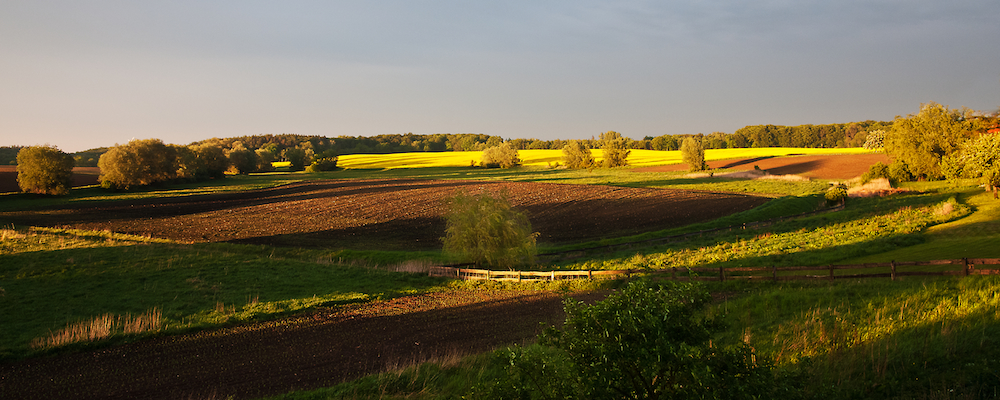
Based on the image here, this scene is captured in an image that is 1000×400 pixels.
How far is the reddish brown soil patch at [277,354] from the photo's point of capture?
1232cm

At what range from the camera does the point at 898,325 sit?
1044 cm

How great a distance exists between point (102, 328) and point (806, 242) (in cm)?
3208

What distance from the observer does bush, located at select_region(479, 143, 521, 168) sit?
12444cm

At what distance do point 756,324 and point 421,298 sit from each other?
14001 mm

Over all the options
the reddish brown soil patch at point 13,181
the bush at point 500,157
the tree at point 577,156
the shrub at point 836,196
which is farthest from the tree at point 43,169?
the tree at point 577,156

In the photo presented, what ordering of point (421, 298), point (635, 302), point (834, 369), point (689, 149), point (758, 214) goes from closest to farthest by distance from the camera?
1. point (635, 302)
2. point (834, 369)
3. point (421, 298)
4. point (758, 214)
5. point (689, 149)

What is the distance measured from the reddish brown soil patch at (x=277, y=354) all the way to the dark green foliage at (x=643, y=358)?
8.17m

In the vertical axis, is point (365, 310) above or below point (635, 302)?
below

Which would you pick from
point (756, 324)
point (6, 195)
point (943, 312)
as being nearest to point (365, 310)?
point (756, 324)

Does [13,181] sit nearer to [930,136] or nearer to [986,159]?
[986,159]

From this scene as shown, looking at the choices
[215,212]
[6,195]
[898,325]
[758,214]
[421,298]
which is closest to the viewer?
[898,325]

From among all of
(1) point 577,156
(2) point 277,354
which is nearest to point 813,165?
(1) point 577,156

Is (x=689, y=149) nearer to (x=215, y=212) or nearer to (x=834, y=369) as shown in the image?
(x=215, y=212)

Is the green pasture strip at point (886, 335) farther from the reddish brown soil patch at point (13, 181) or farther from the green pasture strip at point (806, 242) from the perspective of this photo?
the reddish brown soil patch at point (13, 181)
